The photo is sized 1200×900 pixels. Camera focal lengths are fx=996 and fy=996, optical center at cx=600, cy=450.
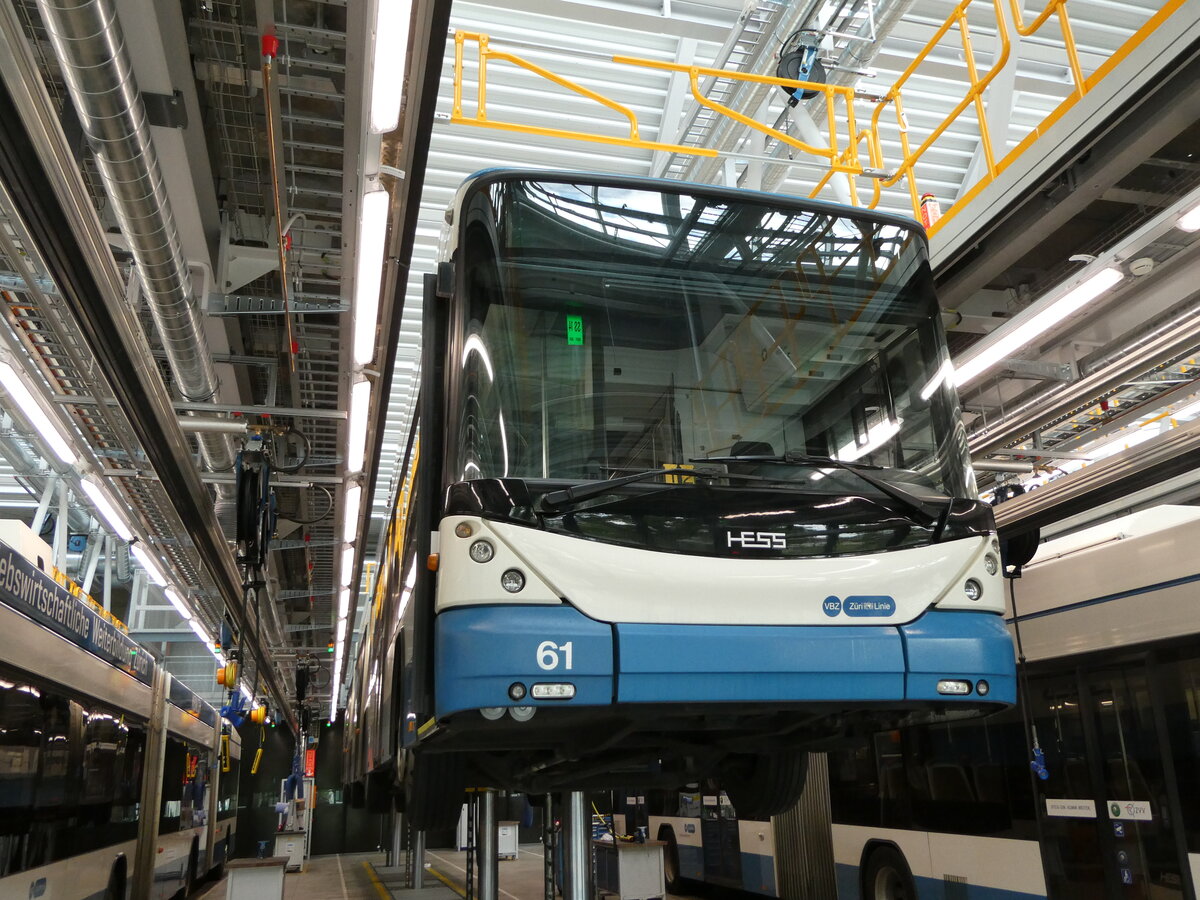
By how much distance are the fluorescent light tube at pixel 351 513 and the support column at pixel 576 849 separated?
190 inches

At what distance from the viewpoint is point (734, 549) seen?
3.43 metres

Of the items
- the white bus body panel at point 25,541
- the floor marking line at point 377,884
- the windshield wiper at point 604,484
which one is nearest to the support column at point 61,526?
the white bus body panel at point 25,541

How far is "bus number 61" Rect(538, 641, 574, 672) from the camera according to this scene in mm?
3094

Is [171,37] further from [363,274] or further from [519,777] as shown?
[519,777]

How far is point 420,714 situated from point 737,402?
163 centimetres

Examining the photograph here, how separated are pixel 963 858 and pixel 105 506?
7.85 metres

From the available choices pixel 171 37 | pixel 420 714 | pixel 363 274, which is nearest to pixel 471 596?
pixel 420 714

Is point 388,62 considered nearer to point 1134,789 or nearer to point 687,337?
point 687,337

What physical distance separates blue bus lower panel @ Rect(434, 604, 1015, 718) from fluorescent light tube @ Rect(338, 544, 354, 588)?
8235 millimetres

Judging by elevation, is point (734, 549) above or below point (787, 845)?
above

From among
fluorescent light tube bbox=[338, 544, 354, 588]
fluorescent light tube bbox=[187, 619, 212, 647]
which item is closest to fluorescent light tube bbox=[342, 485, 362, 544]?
fluorescent light tube bbox=[338, 544, 354, 588]

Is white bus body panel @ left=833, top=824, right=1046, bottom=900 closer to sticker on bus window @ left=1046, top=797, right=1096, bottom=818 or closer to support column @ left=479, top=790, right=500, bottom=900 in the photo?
sticker on bus window @ left=1046, top=797, right=1096, bottom=818

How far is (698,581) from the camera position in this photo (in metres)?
3.34

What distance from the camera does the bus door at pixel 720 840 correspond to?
33.7ft
